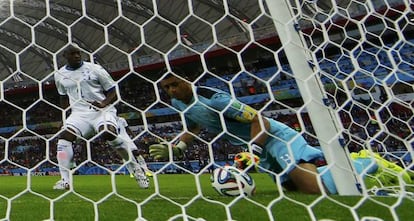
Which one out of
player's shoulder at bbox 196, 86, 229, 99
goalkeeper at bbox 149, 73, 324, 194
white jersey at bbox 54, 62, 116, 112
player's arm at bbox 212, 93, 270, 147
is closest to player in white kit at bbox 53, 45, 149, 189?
white jersey at bbox 54, 62, 116, 112

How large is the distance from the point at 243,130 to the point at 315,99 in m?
0.65

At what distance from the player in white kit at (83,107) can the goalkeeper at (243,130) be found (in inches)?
38.2

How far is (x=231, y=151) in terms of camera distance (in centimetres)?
879

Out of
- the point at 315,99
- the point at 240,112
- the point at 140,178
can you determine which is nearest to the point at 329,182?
the point at 315,99

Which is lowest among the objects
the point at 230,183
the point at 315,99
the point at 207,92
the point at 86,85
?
the point at 86,85

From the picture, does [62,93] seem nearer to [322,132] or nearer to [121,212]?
[121,212]

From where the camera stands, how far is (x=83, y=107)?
3.37 metres

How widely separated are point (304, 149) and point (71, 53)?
69.8 inches

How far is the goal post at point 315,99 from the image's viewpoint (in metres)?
1.64

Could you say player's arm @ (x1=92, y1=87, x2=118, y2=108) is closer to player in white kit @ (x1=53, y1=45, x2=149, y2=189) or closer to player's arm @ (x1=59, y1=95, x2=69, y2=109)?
player in white kit @ (x1=53, y1=45, x2=149, y2=189)

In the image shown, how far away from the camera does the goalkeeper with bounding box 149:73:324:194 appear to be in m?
2.06

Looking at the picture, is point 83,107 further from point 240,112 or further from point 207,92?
point 240,112

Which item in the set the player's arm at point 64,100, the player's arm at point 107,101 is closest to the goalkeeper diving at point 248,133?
the player's arm at point 107,101

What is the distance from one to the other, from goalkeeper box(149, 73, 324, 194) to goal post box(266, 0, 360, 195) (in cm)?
25
